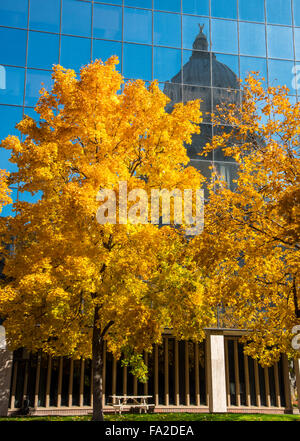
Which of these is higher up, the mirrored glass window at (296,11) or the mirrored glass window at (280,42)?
the mirrored glass window at (296,11)

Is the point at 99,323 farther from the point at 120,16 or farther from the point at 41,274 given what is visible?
the point at 120,16

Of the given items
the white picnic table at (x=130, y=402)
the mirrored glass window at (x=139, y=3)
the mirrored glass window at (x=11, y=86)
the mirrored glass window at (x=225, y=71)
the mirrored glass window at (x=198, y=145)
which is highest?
the mirrored glass window at (x=139, y=3)

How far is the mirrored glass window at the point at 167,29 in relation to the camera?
2761 centimetres

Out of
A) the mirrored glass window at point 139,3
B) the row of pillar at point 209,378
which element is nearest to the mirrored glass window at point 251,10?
the mirrored glass window at point 139,3

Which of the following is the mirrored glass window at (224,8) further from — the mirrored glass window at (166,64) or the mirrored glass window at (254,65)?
the mirrored glass window at (166,64)

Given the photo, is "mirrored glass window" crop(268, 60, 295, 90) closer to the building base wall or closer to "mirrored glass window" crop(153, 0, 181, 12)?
"mirrored glass window" crop(153, 0, 181, 12)

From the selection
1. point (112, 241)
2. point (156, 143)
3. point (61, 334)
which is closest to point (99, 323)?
point (61, 334)

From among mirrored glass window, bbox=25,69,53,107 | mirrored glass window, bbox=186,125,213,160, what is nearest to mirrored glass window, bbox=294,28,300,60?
mirrored glass window, bbox=186,125,213,160

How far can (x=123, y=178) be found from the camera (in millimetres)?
15281

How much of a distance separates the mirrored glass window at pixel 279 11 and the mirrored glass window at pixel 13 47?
13.5 metres

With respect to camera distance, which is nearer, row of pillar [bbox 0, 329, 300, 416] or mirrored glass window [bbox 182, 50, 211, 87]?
row of pillar [bbox 0, 329, 300, 416]

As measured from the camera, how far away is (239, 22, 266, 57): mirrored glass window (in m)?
28.3

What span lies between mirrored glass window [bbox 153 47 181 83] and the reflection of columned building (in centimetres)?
19

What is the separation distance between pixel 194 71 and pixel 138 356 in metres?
15.5
